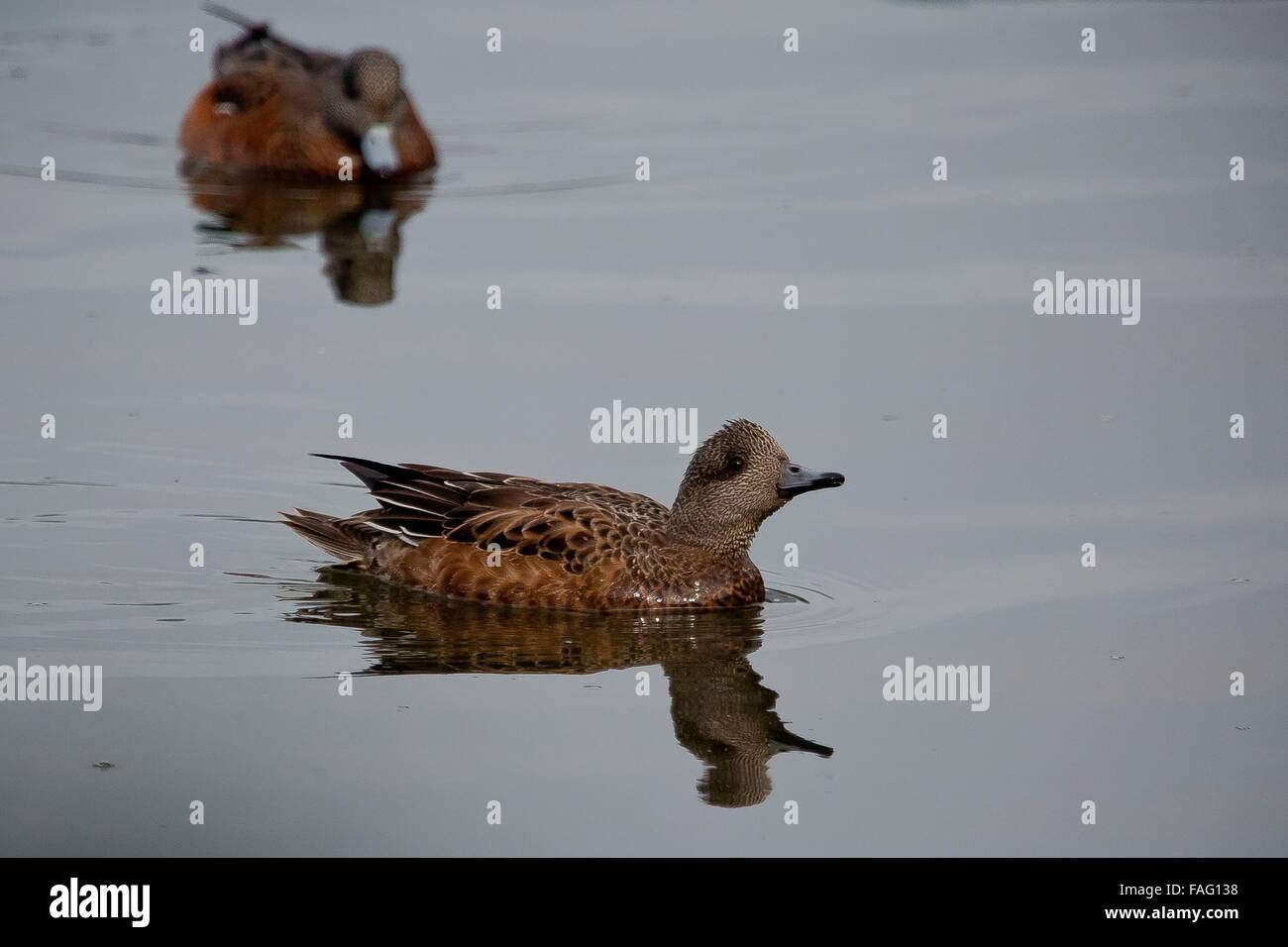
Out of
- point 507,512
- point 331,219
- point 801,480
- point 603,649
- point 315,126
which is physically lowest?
point 603,649

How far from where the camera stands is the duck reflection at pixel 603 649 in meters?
9.19

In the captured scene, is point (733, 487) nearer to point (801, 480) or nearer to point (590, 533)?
point (801, 480)

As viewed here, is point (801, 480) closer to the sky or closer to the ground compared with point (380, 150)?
closer to the ground

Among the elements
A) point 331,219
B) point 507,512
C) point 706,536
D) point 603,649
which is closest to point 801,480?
point 706,536

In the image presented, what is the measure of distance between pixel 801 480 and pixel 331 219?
7.36 meters

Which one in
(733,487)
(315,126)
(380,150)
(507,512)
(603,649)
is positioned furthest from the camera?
(315,126)

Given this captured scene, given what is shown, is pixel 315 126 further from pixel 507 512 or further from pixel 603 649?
pixel 603 649

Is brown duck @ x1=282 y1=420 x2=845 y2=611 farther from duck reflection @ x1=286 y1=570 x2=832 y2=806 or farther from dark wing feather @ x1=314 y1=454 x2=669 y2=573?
duck reflection @ x1=286 y1=570 x2=832 y2=806

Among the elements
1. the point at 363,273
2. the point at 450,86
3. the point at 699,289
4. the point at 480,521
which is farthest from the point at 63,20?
the point at 480,521

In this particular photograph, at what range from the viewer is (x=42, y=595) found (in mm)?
10664

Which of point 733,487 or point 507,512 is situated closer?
point 733,487

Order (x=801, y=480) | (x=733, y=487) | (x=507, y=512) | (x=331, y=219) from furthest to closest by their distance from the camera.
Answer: (x=331, y=219)
(x=507, y=512)
(x=733, y=487)
(x=801, y=480)

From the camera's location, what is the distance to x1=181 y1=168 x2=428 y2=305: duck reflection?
15.2m

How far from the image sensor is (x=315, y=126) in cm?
1791
